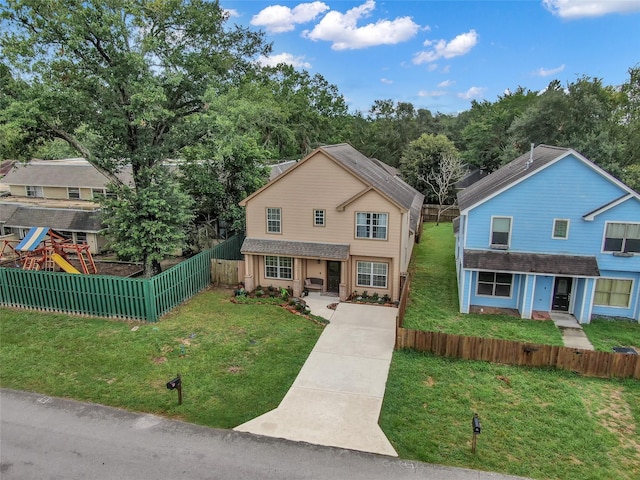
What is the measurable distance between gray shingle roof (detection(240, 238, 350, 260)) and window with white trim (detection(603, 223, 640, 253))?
11.6 m

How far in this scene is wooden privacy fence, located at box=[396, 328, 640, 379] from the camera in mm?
13969

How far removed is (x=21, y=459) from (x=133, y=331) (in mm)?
7164

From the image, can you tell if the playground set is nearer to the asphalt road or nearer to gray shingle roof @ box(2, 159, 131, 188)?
the asphalt road

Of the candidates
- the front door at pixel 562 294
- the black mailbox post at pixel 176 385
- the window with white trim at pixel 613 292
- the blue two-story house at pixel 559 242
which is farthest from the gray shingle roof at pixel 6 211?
the window with white trim at pixel 613 292

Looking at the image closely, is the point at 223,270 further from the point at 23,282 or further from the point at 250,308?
the point at 23,282

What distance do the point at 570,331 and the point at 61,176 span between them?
37922 mm

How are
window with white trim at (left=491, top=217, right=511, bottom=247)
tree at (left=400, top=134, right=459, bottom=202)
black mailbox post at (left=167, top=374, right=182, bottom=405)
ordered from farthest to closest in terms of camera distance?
tree at (left=400, top=134, right=459, bottom=202), window with white trim at (left=491, top=217, right=511, bottom=247), black mailbox post at (left=167, top=374, right=182, bottom=405)

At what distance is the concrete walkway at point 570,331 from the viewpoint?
1661 centimetres

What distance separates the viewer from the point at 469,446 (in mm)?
10719

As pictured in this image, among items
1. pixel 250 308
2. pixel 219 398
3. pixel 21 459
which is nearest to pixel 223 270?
pixel 250 308

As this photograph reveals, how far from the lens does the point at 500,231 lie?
19.4m

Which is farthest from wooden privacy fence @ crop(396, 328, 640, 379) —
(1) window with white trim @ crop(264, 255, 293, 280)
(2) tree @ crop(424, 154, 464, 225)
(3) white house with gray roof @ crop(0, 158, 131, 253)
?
(2) tree @ crop(424, 154, 464, 225)

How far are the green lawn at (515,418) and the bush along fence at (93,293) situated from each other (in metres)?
10.7

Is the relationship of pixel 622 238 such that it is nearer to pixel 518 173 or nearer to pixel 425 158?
pixel 518 173
